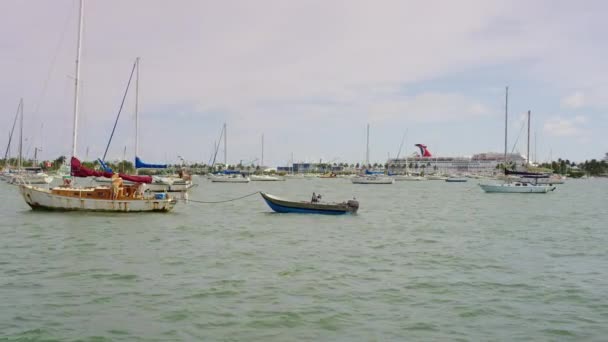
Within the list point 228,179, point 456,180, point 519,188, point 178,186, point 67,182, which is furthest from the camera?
point 456,180

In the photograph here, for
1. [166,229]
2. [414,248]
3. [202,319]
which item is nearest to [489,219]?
[414,248]

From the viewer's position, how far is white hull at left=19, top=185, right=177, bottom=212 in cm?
3600

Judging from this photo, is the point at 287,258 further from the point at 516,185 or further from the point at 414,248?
the point at 516,185

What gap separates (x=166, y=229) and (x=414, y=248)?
13.8m

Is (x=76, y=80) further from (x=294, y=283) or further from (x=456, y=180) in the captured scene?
(x=456, y=180)

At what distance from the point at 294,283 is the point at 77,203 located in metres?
23.5

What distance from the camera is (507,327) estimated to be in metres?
13.1

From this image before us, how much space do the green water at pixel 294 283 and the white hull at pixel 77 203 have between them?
313 centimetres

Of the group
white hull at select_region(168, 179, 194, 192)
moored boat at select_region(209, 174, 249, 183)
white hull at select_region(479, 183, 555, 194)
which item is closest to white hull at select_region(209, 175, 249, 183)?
moored boat at select_region(209, 174, 249, 183)

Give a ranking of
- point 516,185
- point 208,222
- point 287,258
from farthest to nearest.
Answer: point 516,185 < point 208,222 < point 287,258

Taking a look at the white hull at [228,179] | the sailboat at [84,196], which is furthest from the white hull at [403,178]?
the sailboat at [84,196]

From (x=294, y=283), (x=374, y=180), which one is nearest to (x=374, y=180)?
(x=374, y=180)

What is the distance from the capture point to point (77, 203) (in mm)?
36094

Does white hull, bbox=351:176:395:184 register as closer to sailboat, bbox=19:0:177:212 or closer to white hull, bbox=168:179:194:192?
white hull, bbox=168:179:194:192
